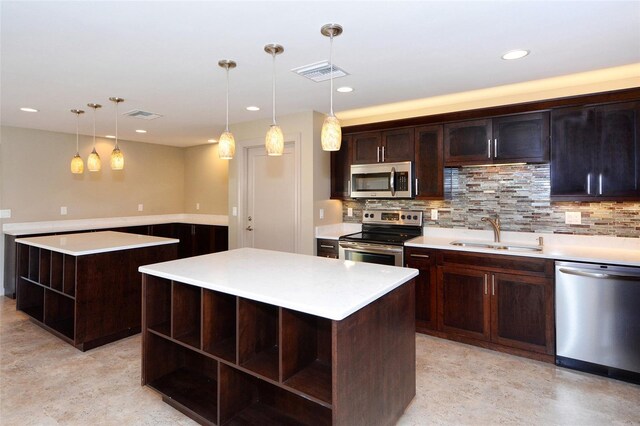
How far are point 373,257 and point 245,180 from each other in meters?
2.14

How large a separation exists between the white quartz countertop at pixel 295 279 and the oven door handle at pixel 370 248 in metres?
1.26

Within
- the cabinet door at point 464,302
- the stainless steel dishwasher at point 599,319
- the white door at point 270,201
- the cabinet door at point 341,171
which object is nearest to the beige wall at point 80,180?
the white door at point 270,201

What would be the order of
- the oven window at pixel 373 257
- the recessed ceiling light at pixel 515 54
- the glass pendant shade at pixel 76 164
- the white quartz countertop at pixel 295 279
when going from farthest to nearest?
the oven window at pixel 373 257, the glass pendant shade at pixel 76 164, the recessed ceiling light at pixel 515 54, the white quartz countertop at pixel 295 279

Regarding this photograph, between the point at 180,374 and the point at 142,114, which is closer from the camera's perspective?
the point at 180,374

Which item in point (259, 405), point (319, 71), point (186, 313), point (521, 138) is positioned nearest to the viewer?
point (259, 405)

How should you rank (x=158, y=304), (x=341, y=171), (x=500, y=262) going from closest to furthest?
1. (x=158, y=304)
2. (x=500, y=262)
3. (x=341, y=171)

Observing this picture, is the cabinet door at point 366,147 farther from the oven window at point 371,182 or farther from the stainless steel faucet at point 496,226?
the stainless steel faucet at point 496,226

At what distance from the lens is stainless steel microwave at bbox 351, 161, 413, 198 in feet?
12.9

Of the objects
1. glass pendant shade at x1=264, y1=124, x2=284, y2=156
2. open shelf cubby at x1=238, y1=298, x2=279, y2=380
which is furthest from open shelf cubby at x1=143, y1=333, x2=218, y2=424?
glass pendant shade at x1=264, y1=124, x2=284, y2=156

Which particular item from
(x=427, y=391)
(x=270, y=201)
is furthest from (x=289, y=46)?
(x=427, y=391)

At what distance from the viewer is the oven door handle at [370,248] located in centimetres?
364

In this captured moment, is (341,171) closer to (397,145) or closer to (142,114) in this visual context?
(397,145)

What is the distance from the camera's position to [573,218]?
3297mm

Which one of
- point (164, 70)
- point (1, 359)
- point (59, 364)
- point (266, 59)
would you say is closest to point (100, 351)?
point (59, 364)
